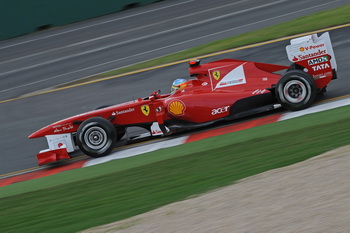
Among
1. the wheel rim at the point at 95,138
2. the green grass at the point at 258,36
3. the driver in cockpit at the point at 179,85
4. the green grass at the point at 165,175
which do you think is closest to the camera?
the green grass at the point at 165,175

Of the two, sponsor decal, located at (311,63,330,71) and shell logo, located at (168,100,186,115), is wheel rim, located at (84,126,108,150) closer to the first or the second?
shell logo, located at (168,100,186,115)

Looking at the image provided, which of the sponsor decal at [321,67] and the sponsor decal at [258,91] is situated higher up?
the sponsor decal at [321,67]

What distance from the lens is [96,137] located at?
9.77 meters

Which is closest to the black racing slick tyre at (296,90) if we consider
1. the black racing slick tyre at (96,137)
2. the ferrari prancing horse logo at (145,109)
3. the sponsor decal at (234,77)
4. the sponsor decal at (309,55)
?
the sponsor decal at (309,55)

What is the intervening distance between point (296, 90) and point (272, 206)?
4273mm

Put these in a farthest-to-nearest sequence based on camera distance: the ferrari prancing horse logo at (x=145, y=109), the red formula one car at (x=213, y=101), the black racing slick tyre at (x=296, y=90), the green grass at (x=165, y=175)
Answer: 1. the ferrari prancing horse logo at (x=145, y=109)
2. the red formula one car at (x=213, y=101)
3. the black racing slick tyre at (x=296, y=90)
4. the green grass at (x=165, y=175)

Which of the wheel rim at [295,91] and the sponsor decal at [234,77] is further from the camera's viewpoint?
the sponsor decal at [234,77]

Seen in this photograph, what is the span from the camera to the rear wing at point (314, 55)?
951 cm

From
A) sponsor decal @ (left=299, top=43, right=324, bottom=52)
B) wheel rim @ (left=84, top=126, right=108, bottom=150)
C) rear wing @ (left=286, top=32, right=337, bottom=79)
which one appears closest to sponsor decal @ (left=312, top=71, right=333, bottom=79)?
rear wing @ (left=286, top=32, right=337, bottom=79)

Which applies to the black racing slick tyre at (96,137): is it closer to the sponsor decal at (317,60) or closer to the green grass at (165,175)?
the green grass at (165,175)

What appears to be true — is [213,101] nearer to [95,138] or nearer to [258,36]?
[95,138]

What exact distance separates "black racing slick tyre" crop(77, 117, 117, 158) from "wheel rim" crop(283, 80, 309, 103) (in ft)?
9.84

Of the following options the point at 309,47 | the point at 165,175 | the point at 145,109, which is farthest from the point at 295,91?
the point at 165,175

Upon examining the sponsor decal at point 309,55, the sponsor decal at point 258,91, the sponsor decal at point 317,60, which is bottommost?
the sponsor decal at point 258,91
